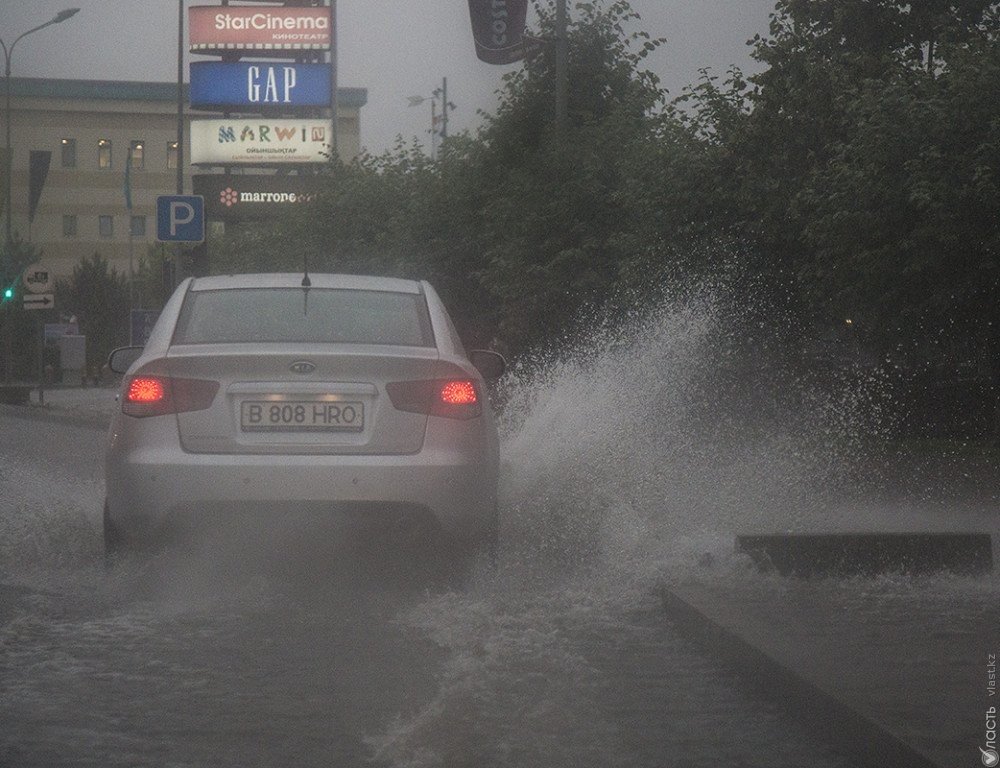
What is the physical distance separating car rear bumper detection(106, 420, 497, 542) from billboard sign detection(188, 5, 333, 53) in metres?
77.0

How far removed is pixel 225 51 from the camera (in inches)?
3386

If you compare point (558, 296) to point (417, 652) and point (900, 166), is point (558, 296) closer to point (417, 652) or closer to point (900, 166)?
point (900, 166)

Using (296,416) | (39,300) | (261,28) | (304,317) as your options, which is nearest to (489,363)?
(304,317)

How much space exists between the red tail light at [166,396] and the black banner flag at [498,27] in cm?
2417

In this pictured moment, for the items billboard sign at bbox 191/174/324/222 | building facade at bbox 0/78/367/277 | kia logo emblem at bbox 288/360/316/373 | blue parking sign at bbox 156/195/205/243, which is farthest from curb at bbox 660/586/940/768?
building facade at bbox 0/78/367/277

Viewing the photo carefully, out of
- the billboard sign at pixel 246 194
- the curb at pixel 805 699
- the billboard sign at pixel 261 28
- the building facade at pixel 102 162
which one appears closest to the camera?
the curb at pixel 805 699

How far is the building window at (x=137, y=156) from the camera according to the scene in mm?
108562

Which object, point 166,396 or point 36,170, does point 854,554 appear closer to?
point 166,396

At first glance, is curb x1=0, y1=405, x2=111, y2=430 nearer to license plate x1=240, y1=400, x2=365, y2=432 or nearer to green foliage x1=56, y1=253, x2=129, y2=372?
license plate x1=240, y1=400, x2=365, y2=432

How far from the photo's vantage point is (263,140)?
8394 cm

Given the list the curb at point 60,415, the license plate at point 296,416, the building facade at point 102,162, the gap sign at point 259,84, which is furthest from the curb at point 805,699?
the building facade at point 102,162

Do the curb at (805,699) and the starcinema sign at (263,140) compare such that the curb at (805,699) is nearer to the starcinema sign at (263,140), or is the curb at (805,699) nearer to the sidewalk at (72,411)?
the sidewalk at (72,411)

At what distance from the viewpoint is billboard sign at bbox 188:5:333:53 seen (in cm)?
8381

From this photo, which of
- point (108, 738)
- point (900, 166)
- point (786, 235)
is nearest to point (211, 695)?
point (108, 738)
